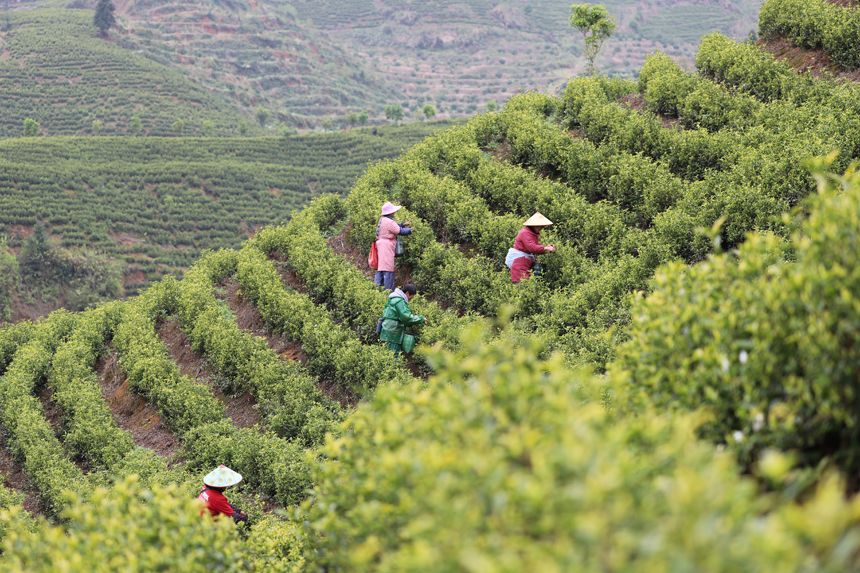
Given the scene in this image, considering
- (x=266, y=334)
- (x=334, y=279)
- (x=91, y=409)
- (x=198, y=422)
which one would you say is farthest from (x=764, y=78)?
(x=91, y=409)

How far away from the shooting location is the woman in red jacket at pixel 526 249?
38.7ft

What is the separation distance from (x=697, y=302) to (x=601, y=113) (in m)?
10.9

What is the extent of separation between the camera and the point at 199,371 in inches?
579

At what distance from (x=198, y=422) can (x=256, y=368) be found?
130 centimetres

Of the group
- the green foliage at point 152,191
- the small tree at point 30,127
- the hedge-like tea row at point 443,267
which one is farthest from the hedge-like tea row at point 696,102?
the small tree at point 30,127

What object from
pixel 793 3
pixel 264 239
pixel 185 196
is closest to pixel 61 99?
pixel 185 196

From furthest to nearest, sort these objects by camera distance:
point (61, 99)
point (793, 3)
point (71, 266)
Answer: point (61, 99), point (71, 266), point (793, 3)

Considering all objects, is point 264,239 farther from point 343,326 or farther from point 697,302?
point 697,302

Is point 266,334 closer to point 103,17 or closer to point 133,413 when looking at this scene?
point 133,413

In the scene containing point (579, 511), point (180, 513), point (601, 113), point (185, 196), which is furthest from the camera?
point (185, 196)

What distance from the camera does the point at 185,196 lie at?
195ft

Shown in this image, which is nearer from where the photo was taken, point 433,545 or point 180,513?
point 433,545

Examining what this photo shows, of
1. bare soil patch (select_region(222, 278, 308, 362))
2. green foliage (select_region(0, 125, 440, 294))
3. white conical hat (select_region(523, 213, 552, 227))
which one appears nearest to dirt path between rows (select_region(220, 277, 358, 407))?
bare soil patch (select_region(222, 278, 308, 362))

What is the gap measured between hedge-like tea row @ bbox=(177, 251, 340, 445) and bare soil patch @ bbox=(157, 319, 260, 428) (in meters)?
0.22
